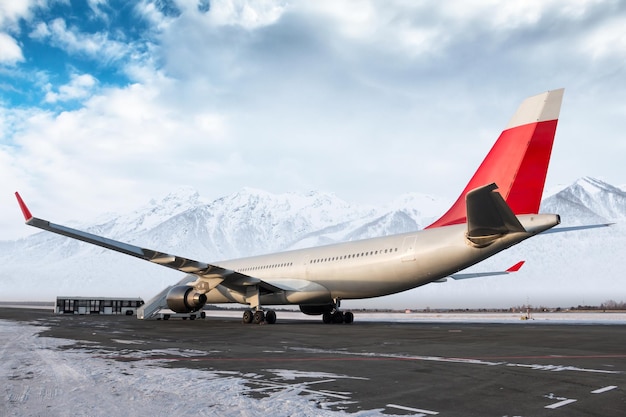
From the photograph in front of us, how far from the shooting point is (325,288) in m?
24.0

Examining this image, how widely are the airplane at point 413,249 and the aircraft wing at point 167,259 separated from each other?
4 centimetres

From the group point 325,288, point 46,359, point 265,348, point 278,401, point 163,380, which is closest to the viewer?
point 278,401

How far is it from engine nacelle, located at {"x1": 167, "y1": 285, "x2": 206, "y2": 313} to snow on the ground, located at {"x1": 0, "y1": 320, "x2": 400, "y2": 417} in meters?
17.2

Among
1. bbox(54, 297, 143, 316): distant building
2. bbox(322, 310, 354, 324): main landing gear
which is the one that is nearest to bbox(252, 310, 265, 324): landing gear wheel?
bbox(322, 310, 354, 324): main landing gear

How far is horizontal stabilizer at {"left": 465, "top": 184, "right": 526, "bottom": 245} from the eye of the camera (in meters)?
13.9

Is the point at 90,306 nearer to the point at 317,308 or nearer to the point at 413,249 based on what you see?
the point at 317,308

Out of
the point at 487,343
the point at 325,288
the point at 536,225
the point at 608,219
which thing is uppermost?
the point at 608,219

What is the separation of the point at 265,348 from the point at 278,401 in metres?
6.36

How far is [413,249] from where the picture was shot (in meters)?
19.7

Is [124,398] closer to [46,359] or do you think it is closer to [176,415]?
[176,415]

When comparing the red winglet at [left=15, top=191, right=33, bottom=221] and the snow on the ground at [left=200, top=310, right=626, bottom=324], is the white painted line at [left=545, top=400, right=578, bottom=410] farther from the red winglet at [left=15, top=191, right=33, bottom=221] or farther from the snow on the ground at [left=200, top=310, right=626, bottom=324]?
the snow on the ground at [left=200, top=310, right=626, bottom=324]

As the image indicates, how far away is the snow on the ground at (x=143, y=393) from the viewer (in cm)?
529

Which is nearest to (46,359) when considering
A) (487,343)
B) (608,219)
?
(487,343)

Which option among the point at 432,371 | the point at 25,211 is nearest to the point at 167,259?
the point at 25,211
